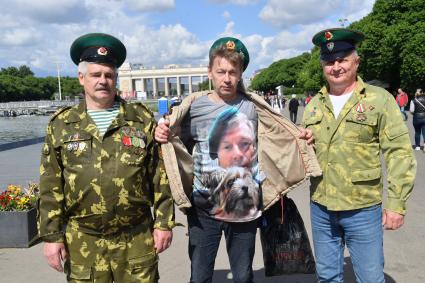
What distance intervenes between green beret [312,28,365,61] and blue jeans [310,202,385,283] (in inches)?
39.8

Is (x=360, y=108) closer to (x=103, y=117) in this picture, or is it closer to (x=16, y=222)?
(x=103, y=117)

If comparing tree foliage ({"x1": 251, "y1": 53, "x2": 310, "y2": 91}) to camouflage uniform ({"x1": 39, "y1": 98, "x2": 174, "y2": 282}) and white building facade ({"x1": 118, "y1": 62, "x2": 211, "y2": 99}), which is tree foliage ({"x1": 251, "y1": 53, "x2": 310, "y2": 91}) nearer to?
white building facade ({"x1": 118, "y1": 62, "x2": 211, "y2": 99})

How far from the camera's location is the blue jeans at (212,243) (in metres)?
2.97

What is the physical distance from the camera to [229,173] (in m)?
2.93

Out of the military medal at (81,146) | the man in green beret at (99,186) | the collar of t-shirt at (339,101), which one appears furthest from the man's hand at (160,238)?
the collar of t-shirt at (339,101)

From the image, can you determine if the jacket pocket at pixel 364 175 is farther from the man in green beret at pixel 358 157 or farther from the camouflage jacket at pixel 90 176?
the camouflage jacket at pixel 90 176

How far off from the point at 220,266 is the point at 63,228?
2233mm

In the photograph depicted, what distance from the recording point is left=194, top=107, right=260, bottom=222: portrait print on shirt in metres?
2.93

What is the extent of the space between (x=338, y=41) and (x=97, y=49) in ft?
5.00

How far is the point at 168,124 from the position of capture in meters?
2.73

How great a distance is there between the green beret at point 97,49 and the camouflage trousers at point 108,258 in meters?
1.02

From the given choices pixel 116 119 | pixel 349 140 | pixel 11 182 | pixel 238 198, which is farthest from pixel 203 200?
pixel 11 182

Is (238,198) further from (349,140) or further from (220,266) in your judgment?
(220,266)

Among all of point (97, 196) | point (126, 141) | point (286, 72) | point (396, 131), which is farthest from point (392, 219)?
point (286, 72)
